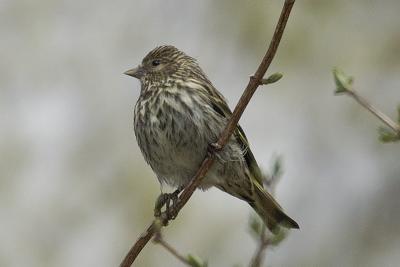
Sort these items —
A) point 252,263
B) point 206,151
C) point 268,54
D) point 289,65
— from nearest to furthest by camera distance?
point 252,263 < point 268,54 < point 206,151 < point 289,65

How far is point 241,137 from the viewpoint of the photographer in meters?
5.29

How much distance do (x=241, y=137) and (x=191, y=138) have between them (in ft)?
1.19

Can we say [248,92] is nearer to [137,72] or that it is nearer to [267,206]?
[267,206]

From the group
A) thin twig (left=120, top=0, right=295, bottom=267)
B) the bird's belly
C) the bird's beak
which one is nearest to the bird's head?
the bird's beak

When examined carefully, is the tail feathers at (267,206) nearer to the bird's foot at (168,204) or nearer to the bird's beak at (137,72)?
the bird's foot at (168,204)

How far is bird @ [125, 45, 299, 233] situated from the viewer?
16.7 ft

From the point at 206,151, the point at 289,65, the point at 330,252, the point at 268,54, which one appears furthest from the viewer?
the point at 289,65

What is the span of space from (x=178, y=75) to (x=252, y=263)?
3089mm

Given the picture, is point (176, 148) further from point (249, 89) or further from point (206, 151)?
point (249, 89)

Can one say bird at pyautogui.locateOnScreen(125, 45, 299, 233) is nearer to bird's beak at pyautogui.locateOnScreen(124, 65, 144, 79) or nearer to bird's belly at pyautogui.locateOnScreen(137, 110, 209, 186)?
bird's belly at pyautogui.locateOnScreen(137, 110, 209, 186)

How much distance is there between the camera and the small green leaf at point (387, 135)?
2684 millimetres

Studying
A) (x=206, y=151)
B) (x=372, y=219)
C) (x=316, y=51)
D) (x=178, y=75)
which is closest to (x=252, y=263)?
(x=206, y=151)

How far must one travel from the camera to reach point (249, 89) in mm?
3303

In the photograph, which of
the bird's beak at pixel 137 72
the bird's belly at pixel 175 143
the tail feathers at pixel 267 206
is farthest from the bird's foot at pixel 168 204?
the bird's beak at pixel 137 72
